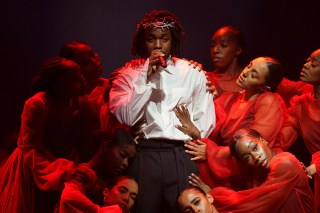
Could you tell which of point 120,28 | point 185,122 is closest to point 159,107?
point 185,122

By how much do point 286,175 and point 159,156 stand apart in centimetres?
65

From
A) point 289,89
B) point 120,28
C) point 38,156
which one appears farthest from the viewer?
point 120,28

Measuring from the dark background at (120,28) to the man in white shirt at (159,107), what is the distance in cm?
88

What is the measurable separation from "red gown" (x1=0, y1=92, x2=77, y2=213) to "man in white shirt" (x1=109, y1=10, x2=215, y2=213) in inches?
15.2

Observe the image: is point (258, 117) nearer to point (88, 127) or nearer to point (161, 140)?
point (161, 140)

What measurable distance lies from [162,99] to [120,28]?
1108mm

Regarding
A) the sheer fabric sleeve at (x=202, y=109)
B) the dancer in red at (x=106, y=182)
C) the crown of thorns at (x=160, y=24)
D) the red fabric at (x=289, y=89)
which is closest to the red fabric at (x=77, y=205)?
the dancer in red at (x=106, y=182)

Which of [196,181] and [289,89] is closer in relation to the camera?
[196,181]

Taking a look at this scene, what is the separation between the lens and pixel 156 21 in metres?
3.40

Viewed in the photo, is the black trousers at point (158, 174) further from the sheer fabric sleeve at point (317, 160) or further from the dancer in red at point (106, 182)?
the sheer fabric sleeve at point (317, 160)

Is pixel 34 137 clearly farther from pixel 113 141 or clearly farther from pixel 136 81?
pixel 136 81

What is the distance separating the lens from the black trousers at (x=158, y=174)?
3258 mm

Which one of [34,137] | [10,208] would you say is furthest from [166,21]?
[10,208]

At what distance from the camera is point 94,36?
14.1 ft
